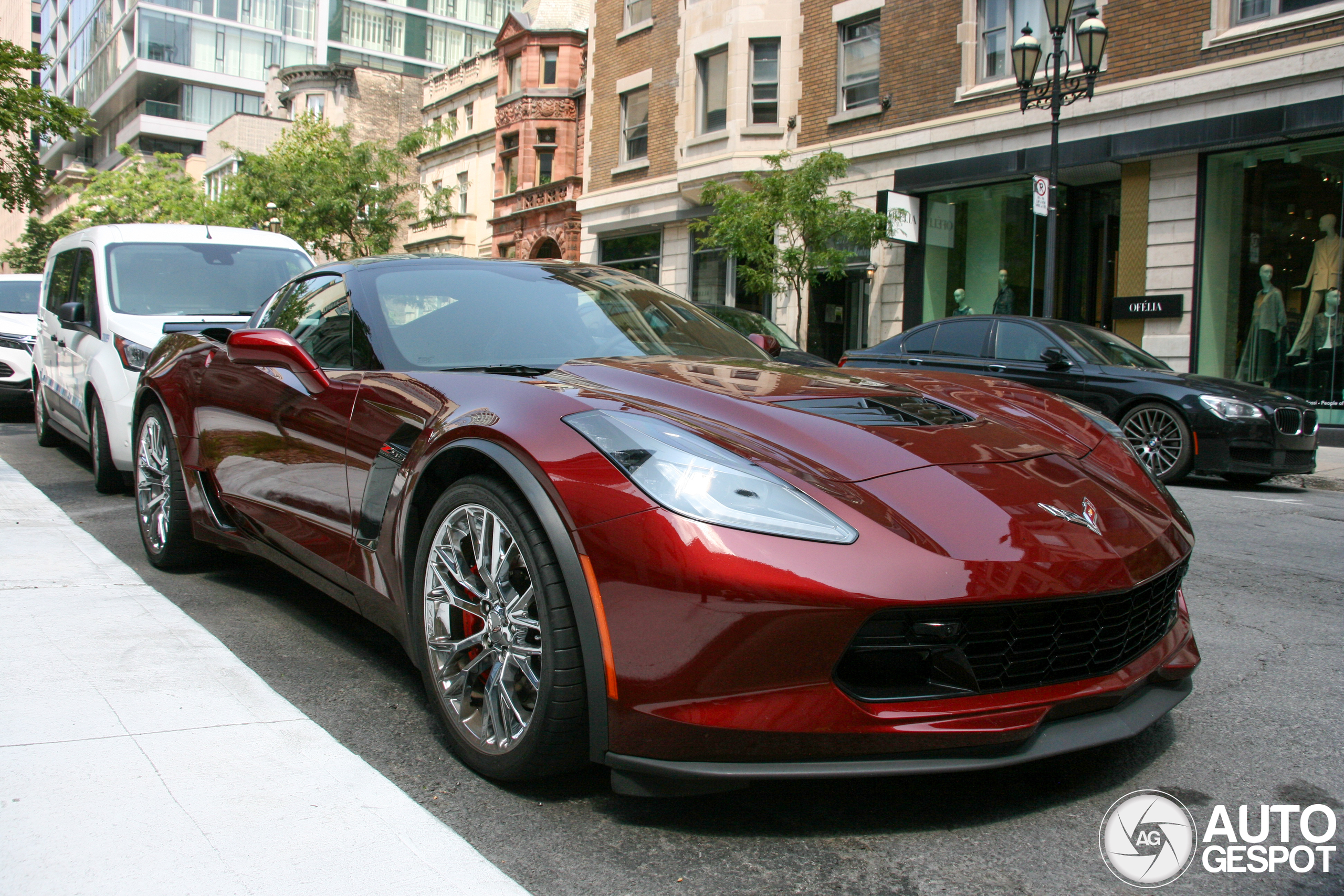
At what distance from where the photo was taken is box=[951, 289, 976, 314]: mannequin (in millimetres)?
18000

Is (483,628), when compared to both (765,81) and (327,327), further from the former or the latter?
(765,81)

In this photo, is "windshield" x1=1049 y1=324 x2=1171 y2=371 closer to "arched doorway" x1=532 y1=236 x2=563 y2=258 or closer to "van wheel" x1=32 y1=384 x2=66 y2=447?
"van wheel" x1=32 y1=384 x2=66 y2=447

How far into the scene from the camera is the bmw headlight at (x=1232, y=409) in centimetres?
887

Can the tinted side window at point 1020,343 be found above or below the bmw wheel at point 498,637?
above

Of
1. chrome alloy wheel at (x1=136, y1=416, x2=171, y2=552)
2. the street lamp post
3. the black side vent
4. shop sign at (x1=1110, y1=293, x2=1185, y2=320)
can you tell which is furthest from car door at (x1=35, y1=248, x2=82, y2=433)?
shop sign at (x1=1110, y1=293, x2=1185, y2=320)

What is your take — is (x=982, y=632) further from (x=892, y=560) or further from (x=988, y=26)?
(x=988, y=26)

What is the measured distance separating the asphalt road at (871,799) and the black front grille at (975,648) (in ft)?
1.07

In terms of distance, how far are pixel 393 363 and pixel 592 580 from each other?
4.33 ft

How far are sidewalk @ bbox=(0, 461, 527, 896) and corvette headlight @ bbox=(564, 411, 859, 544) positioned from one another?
0.81 m

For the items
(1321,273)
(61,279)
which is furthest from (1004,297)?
(61,279)

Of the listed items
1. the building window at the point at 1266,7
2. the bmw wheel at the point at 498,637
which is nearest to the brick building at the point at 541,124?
the building window at the point at 1266,7

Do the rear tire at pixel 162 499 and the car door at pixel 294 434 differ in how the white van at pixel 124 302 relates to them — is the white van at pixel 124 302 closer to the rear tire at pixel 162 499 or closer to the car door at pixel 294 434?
the rear tire at pixel 162 499

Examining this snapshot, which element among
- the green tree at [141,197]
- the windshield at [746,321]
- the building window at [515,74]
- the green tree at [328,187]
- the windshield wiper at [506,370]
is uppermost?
the building window at [515,74]

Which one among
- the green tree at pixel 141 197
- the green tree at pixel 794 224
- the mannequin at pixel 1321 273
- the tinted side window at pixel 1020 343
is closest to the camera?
the tinted side window at pixel 1020 343
